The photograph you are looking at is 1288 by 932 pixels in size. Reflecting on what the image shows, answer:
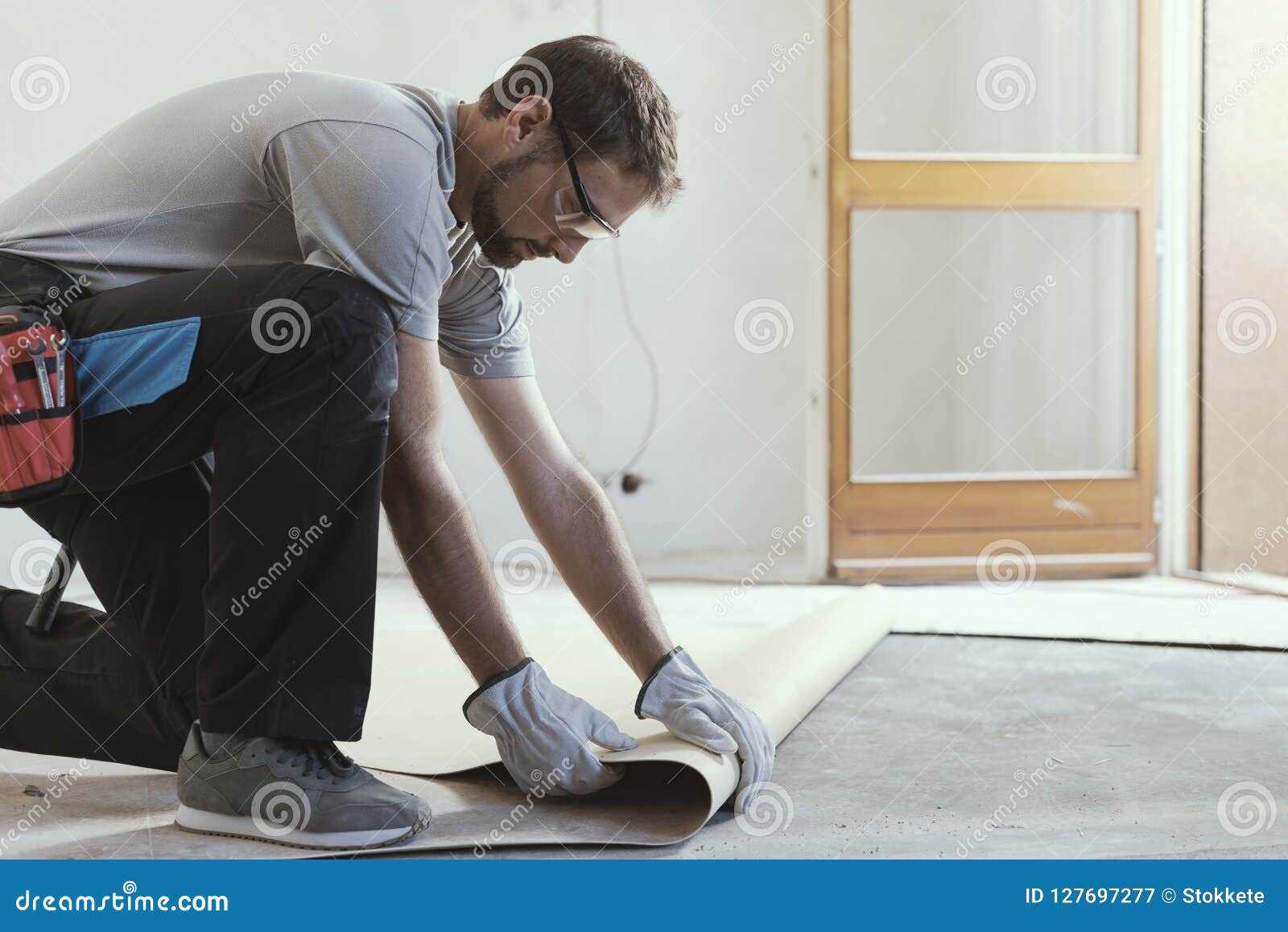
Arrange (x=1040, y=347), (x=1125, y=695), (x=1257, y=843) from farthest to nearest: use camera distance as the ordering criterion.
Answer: (x=1040, y=347) < (x=1125, y=695) < (x=1257, y=843)

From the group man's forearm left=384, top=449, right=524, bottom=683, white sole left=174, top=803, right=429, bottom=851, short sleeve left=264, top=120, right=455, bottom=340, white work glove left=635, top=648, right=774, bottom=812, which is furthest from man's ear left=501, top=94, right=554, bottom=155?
white sole left=174, top=803, right=429, bottom=851

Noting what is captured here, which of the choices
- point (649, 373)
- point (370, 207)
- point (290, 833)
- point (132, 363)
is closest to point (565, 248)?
point (370, 207)

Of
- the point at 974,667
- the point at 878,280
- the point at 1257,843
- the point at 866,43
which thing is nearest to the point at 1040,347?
the point at 878,280

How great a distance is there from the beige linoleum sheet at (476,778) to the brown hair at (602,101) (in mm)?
691

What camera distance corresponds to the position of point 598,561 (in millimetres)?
1555

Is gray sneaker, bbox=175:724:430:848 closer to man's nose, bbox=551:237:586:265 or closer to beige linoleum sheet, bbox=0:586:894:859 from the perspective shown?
beige linoleum sheet, bbox=0:586:894:859

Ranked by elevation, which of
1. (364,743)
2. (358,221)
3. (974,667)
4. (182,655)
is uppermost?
(358,221)

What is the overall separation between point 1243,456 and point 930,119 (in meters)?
1.26

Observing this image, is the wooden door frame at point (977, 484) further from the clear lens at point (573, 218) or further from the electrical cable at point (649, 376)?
the clear lens at point (573, 218)

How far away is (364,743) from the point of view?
1.64 m

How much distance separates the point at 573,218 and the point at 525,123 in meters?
0.12

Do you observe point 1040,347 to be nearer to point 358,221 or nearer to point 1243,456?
point 1243,456

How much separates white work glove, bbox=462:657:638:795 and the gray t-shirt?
0.41 metres

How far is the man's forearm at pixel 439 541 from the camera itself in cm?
131
